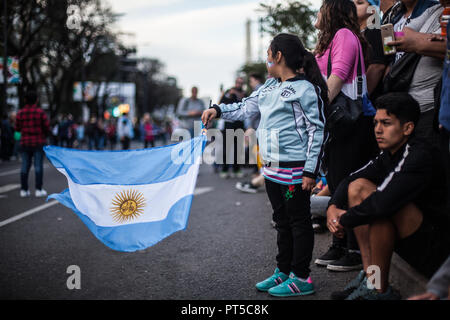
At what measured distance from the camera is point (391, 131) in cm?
304

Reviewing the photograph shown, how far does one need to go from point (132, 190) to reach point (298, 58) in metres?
1.59

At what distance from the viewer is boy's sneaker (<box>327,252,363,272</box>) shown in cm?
401

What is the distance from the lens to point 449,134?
3.12 metres

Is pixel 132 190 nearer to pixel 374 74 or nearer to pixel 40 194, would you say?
pixel 374 74

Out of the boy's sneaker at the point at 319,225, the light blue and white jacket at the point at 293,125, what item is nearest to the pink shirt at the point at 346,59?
the light blue and white jacket at the point at 293,125

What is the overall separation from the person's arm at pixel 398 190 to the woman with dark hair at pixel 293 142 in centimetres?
48

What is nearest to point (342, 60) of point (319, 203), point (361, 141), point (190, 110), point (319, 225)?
point (361, 141)

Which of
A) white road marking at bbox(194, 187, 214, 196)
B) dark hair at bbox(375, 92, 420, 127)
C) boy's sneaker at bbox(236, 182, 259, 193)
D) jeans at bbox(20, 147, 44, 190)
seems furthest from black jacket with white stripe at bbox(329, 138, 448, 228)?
jeans at bbox(20, 147, 44, 190)

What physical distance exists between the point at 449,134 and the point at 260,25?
370 inches

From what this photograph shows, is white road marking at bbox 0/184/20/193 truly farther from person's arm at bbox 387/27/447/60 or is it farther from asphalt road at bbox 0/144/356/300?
person's arm at bbox 387/27/447/60

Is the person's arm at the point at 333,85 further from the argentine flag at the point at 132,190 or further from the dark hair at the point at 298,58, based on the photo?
the argentine flag at the point at 132,190

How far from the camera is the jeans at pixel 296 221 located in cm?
342
